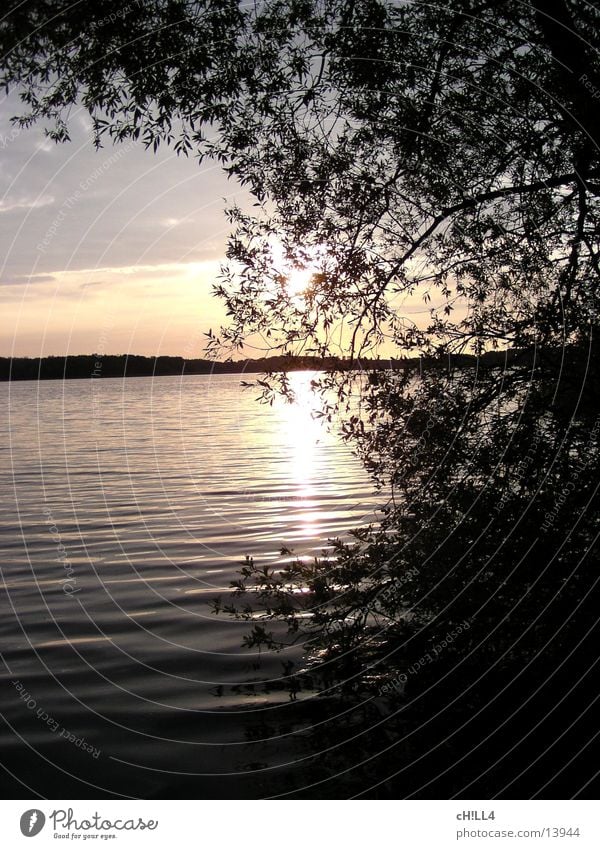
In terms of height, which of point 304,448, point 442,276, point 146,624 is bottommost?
point 146,624

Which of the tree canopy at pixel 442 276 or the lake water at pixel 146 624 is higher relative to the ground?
the tree canopy at pixel 442 276

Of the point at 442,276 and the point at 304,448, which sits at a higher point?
the point at 442,276

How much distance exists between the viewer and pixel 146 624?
10469 mm

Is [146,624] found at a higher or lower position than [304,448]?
lower

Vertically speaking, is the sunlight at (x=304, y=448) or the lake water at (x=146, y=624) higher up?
the sunlight at (x=304, y=448)

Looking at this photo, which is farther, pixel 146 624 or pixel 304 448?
pixel 304 448

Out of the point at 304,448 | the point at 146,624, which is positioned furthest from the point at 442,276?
the point at 304,448

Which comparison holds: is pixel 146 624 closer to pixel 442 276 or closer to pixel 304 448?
pixel 442 276

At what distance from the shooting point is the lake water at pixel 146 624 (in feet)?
23.7

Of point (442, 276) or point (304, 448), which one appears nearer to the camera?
point (442, 276)

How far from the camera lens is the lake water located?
7.23 m

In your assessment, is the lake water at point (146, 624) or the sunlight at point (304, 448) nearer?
the lake water at point (146, 624)

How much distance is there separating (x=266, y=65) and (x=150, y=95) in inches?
47.5

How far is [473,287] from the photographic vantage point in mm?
8578
